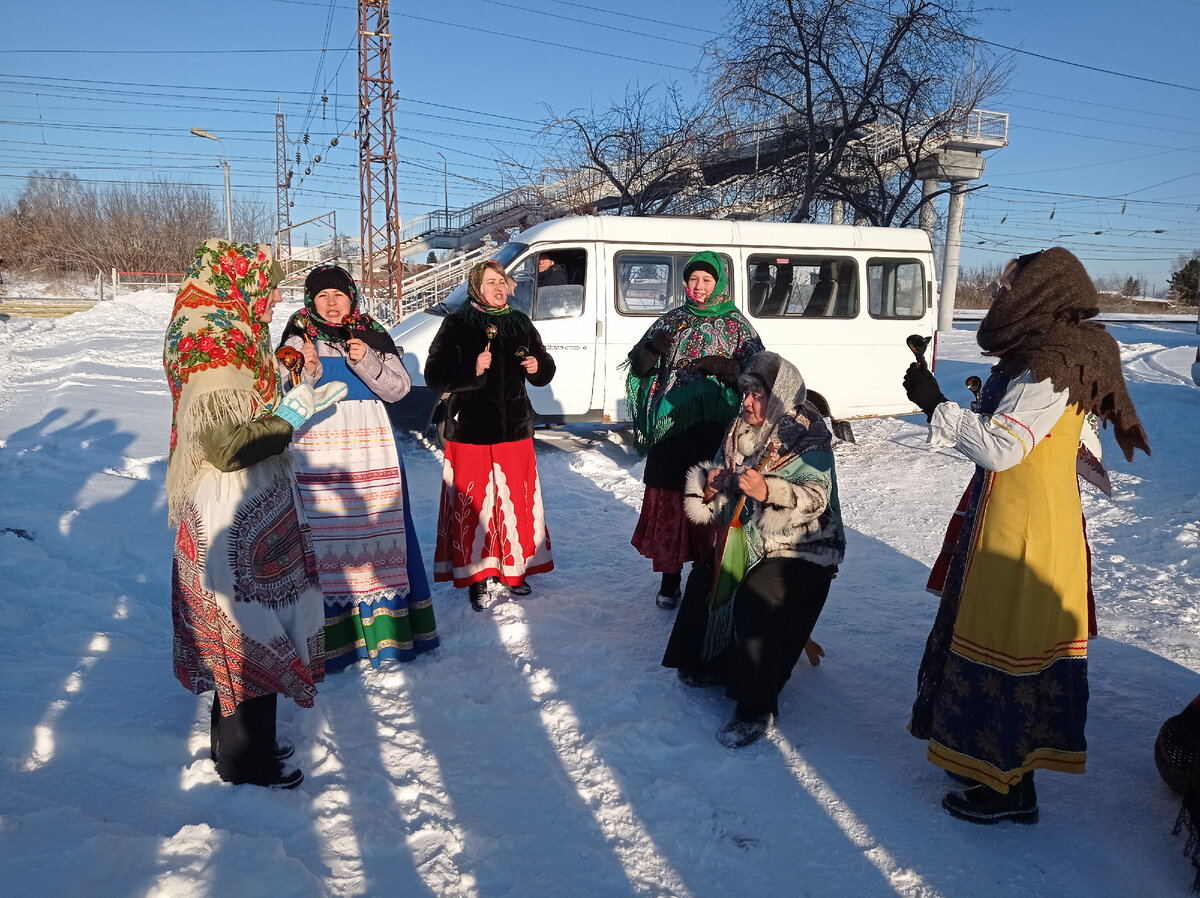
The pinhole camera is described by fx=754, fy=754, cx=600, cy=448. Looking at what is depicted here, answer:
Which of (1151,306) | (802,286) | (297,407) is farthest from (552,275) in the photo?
(1151,306)

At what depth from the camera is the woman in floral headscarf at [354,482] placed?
3.24m

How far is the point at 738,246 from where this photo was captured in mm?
7934

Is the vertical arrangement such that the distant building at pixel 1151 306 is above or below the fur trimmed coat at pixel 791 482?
above

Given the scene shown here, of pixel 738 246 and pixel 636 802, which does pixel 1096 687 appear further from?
pixel 738 246

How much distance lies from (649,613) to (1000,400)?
2.29m

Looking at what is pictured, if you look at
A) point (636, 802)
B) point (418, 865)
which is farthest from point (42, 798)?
point (636, 802)

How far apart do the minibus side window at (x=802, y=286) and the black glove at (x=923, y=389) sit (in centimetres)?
573

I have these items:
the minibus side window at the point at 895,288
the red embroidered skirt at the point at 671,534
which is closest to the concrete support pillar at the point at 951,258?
the minibus side window at the point at 895,288

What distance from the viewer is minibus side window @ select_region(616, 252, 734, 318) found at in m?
7.75

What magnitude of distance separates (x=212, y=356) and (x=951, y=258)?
24.3 meters

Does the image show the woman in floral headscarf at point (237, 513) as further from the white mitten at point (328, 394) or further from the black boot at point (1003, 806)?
the black boot at point (1003, 806)

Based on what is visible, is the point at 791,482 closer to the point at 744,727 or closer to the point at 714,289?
the point at 744,727

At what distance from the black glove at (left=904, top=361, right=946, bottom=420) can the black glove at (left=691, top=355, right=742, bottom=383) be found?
126cm

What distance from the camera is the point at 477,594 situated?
13.6ft
